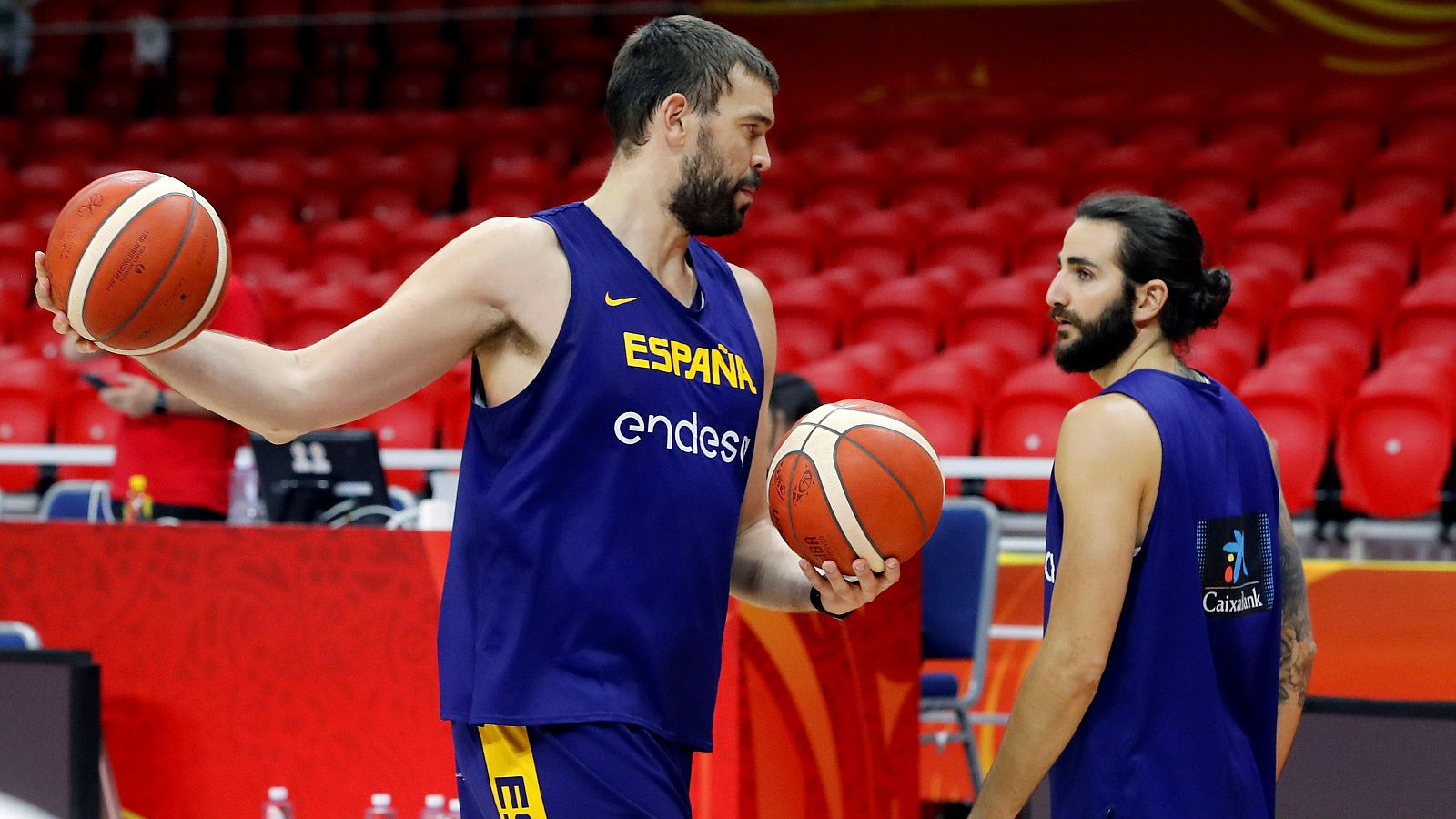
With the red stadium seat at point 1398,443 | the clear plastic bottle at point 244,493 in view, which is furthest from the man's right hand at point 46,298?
the red stadium seat at point 1398,443

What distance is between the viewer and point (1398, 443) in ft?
20.8

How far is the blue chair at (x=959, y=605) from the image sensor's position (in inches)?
203

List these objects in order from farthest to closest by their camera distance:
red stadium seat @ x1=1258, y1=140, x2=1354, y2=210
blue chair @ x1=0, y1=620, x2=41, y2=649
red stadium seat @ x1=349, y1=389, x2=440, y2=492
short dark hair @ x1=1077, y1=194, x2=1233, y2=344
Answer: red stadium seat @ x1=1258, y1=140, x2=1354, y2=210 < red stadium seat @ x1=349, y1=389, x2=440, y2=492 < blue chair @ x1=0, y1=620, x2=41, y2=649 < short dark hair @ x1=1077, y1=194, x2=1233, y2=344

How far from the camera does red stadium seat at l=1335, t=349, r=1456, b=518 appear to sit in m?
6.33

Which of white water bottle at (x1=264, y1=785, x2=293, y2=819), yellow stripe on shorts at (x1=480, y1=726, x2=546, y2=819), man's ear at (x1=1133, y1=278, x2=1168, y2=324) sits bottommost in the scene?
white water bottle at (x1=264, y1=785, x2=293, y2=819)

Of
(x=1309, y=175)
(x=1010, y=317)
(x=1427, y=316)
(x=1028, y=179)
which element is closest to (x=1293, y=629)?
(x=1427, y=316)

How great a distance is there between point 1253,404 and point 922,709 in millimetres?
2364

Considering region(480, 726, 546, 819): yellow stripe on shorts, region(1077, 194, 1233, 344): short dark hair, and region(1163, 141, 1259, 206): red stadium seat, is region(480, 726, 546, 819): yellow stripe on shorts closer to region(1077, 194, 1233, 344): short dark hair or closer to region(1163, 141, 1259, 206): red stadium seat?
region(1077, 194, 1233, 344): short dark hair

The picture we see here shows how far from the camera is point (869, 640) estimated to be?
3697 mm

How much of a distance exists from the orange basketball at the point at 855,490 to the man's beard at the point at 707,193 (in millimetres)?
401

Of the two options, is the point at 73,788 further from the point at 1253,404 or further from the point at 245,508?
the point at 1253,404

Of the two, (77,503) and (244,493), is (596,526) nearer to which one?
(244,493)

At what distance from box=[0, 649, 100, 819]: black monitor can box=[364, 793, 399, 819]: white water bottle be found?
0.66 metres

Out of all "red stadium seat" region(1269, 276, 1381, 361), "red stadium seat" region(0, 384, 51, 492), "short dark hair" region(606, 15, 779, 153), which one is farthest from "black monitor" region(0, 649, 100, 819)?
"red stadium seat" region(1269, 276, 1381, 361)
